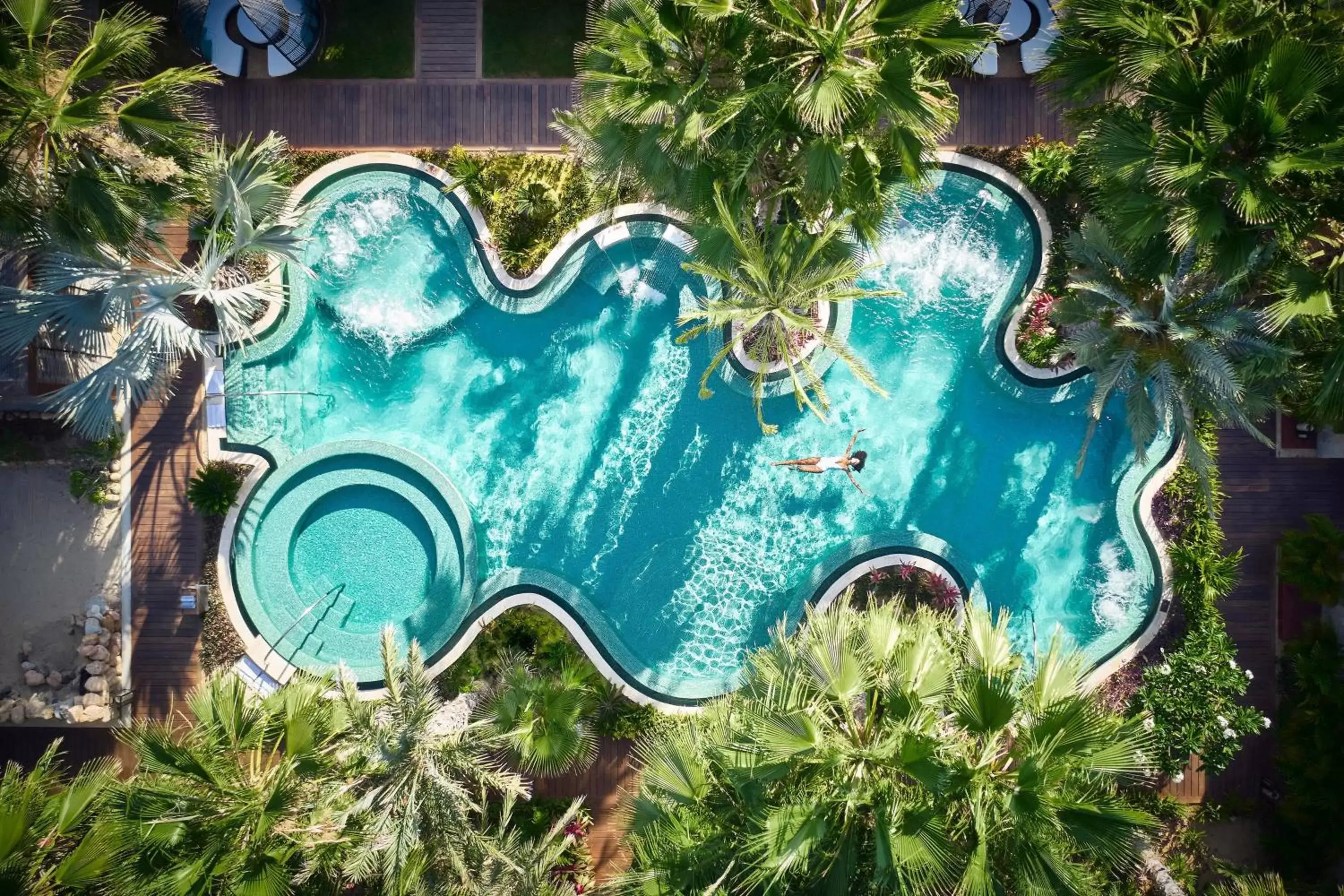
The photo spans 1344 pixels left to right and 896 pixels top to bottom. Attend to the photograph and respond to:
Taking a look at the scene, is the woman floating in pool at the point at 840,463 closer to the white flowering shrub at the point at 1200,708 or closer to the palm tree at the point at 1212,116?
the palm tree at the point at 1212,116

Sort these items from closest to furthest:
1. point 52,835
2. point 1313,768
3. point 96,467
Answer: point 52,835 → point 1313,768 → point 96,467

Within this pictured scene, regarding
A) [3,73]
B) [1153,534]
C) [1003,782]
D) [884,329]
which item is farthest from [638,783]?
[3,73]

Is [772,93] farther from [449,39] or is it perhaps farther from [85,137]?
[85,137]

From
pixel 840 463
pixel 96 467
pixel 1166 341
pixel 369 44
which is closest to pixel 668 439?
pixel 840 463

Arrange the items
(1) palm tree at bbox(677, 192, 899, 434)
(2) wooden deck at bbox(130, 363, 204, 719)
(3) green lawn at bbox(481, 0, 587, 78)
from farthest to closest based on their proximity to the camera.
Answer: (3) green lawn at bbox(481, 0, 587, 78), (2) wooden deck at bbox(130, 363, 204, 719), (1) palm tree at bbox(677, 192, 899, 434)

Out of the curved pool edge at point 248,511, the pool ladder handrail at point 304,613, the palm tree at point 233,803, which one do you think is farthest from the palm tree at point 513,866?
the pool ladder handrail at point 304,613

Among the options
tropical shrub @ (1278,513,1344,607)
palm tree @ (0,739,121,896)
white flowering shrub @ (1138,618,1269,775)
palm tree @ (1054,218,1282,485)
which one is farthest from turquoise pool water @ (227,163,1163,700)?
palm tree @ (0,739,121,896)

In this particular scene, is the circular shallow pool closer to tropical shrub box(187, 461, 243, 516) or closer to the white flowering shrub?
tropical shrub box(187, 461, 243, 516)

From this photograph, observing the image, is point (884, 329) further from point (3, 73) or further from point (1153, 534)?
point (3, 73)
